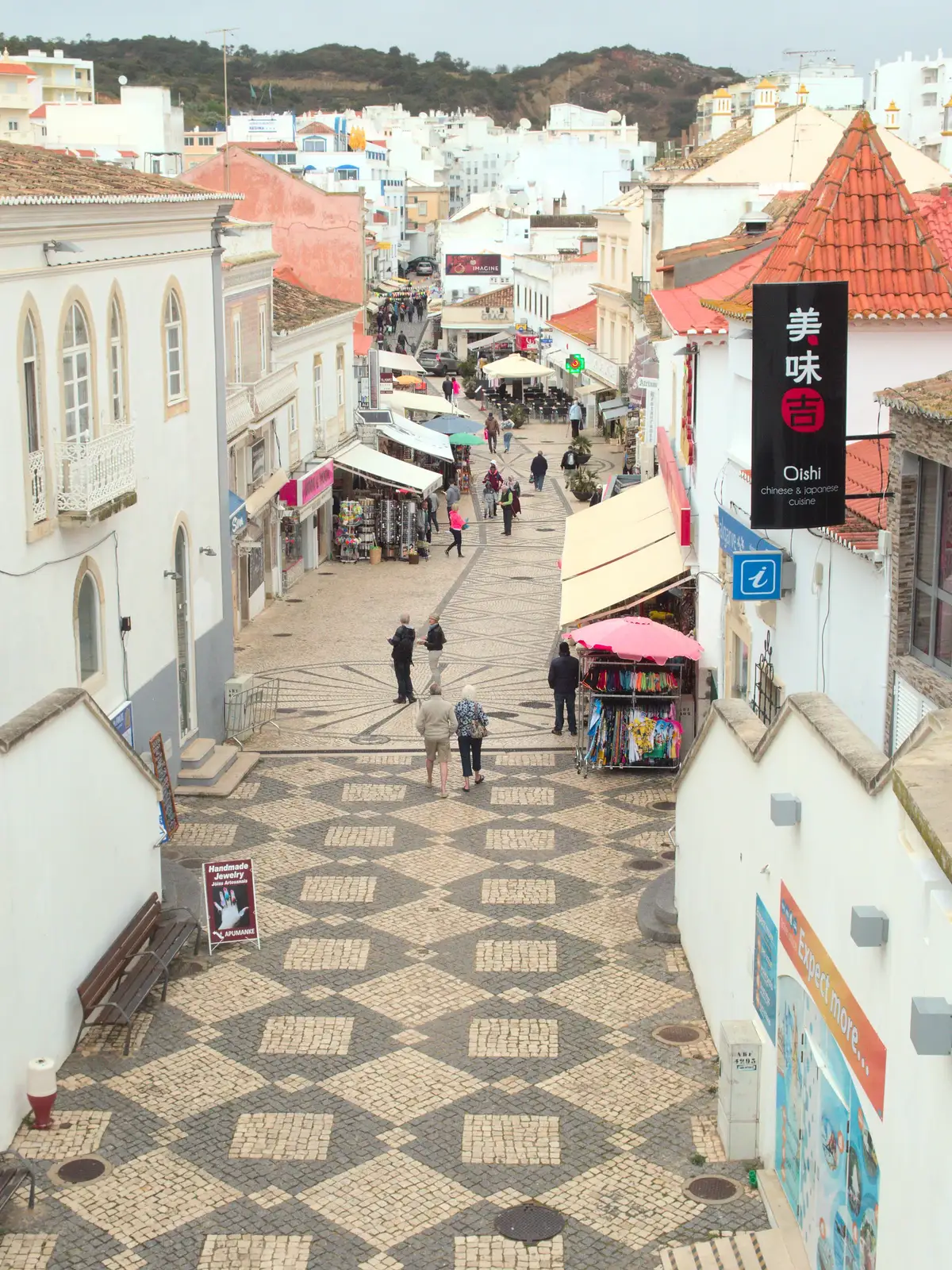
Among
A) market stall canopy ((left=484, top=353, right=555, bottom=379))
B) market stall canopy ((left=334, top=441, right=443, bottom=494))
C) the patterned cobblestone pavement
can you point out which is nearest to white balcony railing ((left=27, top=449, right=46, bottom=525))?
the patterned cobblestone pavement

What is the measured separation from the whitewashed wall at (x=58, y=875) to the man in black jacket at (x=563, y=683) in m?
8.48

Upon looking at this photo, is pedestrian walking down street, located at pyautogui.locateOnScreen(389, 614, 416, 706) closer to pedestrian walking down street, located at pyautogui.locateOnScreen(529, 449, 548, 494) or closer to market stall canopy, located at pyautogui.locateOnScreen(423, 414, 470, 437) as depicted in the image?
pedestrian walking down street, located at pyautogui.locateOnScreen(529, 449, 548, 494)

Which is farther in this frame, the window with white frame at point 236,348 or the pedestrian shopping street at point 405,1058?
the window with white frame at point 236,348

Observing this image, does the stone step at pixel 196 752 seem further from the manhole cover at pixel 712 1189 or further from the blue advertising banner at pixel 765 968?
the manhole cover at pixel 712 1189

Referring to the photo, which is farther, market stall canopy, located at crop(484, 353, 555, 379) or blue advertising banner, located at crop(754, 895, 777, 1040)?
market stall canopy, located at crop(484, 353, 555, 379)

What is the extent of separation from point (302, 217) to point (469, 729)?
25050 mm

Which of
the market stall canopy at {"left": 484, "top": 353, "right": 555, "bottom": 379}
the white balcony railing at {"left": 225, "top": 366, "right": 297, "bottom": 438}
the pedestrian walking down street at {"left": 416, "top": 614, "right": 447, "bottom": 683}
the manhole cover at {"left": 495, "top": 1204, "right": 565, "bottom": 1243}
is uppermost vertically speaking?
the white balcony railing at {"left": 225, "top": 366, "right": 297, "bottom": 438}

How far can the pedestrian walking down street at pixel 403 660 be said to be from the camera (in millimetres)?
23406

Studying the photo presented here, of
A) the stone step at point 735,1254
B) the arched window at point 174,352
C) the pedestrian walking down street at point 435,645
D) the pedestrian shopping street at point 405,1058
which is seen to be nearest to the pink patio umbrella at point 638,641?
the pedestrian shopping street at point 405,1058

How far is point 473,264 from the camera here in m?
91.5

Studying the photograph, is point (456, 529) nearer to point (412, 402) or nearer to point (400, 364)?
point (412, 402)

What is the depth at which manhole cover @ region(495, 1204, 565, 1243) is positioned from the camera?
9836 mm

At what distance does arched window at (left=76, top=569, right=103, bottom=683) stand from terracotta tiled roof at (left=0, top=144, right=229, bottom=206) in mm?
3721

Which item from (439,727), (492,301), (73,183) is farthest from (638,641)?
(492,301)
